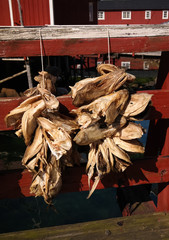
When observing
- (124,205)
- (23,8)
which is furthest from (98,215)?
(23,8)

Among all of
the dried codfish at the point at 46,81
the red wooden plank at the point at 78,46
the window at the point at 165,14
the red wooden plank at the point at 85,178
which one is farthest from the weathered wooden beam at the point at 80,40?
the window at the point at 165,14

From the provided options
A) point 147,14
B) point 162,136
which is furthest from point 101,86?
point 147,14

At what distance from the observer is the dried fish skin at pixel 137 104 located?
1921mm

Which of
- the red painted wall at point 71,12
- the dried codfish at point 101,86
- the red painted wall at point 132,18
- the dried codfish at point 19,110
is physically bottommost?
the dried codfish at point 19,110

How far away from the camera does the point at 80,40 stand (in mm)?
2082

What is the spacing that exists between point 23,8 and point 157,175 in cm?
1056

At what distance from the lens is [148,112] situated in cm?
217

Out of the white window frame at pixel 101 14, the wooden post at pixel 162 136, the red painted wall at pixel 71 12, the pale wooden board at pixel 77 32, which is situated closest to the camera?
the pale wooden board at pixel 77 32

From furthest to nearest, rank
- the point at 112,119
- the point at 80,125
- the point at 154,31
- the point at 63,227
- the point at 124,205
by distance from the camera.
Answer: the point at 124,205 < the point at 63,227 < the point at 154,31 < the point at 80,125 < the point at 112,119

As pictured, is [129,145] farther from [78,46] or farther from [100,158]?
[78,46]

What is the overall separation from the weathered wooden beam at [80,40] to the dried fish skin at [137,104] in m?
0.51

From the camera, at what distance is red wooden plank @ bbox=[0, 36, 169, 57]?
204 cm

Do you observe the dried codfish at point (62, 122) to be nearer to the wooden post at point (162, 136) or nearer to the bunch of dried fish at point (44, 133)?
the bunch of dried fish at point (44, 133)

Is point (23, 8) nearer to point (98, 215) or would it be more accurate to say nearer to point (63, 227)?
point (98, 215)
